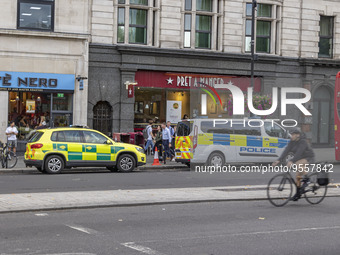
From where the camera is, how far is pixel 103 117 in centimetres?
3003

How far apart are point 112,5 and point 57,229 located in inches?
832

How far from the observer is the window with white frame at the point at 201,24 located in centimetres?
3147

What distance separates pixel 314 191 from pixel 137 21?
63.0ft

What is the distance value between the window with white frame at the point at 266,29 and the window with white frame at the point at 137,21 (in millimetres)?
5598

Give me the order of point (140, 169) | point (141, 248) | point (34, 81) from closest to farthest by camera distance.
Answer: point (141, 248) < point (140, 169) < point (34, 81)

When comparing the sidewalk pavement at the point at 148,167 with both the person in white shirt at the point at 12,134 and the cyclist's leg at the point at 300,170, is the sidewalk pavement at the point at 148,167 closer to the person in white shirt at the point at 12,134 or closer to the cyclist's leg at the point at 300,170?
the person in white shirt at the point at 12,134

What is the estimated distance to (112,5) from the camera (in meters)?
29.5

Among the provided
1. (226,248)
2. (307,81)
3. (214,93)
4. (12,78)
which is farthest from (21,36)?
(226,248)

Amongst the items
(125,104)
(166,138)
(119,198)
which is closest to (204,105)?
(125,104)

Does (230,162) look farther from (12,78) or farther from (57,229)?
(57,229)

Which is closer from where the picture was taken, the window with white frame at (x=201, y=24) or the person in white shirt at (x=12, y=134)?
the person in white shirt at (x=12, y=134)

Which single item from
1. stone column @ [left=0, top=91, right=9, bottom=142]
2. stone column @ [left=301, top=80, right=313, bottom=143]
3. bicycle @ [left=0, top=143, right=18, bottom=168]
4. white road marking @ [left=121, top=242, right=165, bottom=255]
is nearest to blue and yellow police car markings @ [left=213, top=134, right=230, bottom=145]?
bicycle @ [left=0, top=143, right=18, bottom=168]

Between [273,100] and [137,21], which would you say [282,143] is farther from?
[137,21]

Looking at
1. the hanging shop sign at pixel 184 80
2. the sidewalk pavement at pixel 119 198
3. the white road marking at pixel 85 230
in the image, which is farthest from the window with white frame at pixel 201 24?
the white road marking at pixel 85 230
